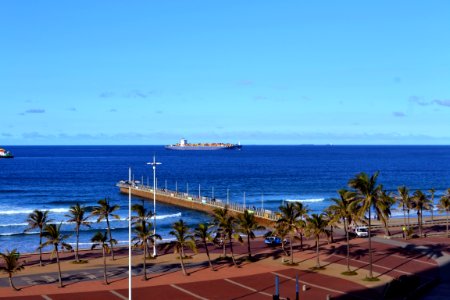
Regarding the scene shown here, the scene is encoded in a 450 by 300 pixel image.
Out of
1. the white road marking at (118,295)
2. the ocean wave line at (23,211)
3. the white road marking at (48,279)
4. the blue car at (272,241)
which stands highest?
the blue car at (272,241)

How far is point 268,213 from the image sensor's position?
307ft

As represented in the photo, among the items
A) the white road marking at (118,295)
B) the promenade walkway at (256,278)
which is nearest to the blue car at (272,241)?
the promenade walkway at (256,278)

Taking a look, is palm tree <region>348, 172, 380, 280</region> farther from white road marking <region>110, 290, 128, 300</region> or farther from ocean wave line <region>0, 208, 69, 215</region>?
ocean wave line <region>0, 208, 69, 215</region>

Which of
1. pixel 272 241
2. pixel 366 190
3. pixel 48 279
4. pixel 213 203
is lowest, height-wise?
pixel 48 279

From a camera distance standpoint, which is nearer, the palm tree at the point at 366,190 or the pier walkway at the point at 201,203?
the palm tree at the point at 366,190

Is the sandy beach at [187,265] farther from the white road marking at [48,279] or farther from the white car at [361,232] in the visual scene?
the white car at [361,232]

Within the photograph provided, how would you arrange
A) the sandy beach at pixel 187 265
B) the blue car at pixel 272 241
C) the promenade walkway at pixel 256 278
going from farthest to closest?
the blue car at pixel 272 241 → the sandy beach at pixel 187 265 → the promenade walkway at pixel 256 278

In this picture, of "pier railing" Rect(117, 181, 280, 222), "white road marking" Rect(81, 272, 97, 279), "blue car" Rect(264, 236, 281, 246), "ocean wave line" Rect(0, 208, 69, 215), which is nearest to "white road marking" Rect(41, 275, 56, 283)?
"white road marking" Rect(81, 272, 97, 279)

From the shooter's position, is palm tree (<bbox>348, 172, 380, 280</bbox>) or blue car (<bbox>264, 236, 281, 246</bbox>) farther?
blue car (<bbox>264, 236, 281, 246</bbox>)

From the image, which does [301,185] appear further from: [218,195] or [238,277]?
[238,277]

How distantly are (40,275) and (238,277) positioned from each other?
17.9 meters

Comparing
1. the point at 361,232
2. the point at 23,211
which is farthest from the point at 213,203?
the point at 361,232

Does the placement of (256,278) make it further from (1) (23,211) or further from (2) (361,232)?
(1) (23,211)

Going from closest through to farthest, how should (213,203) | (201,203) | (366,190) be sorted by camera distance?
1. (366,190)
2. (213,203)
3. (201,203)
